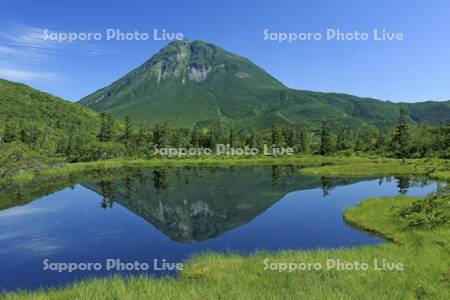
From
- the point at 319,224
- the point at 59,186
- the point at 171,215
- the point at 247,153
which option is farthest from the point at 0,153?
the point at 247,153

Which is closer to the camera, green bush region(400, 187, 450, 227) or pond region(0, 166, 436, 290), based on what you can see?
pond region(0, 166, 436, 290)

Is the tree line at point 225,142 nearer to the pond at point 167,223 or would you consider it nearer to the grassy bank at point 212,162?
the grassy bank at point 212,162

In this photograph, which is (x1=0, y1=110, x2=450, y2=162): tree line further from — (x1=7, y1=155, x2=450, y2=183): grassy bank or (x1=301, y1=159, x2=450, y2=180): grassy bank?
(x1=301, y1=159, x2=450, y2=180): grassy bank

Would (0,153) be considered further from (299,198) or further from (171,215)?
(299,198)

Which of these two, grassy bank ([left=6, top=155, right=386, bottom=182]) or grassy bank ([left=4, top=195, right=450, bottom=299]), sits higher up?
grassy bank ([left=6, top=155, right=386, bottom=182])

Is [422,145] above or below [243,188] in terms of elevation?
above

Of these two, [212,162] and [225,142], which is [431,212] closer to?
[212,162]

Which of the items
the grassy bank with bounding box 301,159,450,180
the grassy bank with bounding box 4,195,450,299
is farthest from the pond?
the grassy bank with bounding box 301,159,450,180
